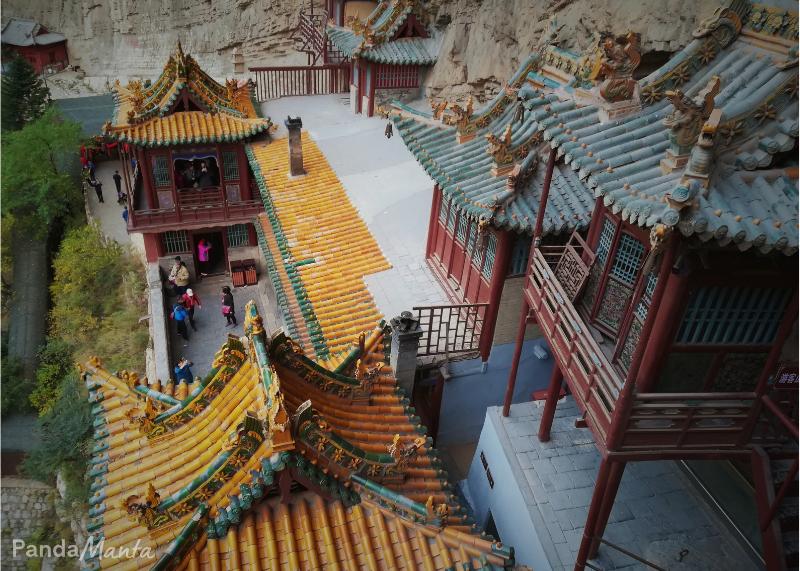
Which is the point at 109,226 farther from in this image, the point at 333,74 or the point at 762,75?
the point at 762,75

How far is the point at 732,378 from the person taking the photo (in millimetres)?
9398

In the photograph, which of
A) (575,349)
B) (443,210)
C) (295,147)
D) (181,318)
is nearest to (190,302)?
(181,318)

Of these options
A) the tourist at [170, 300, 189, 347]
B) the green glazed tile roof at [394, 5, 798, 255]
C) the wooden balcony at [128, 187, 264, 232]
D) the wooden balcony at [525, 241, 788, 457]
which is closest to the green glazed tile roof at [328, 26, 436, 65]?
the wooden balcony at [128, 187, 264, 232]

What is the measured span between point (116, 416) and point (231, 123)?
15037 mm

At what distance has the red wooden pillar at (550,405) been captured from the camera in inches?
468

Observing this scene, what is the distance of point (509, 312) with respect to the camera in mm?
14008

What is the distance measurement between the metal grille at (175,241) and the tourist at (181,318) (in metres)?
3.41

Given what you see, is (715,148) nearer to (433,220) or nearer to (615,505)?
(615,505)

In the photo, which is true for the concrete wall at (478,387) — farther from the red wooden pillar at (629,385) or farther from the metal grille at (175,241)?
the metal grille at (175,241)

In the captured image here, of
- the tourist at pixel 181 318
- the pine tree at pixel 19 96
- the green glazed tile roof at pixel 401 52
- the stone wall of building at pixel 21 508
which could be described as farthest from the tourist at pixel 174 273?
the pine tree at pixel 19 96

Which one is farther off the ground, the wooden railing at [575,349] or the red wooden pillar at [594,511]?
the wooden railing at [575,349]

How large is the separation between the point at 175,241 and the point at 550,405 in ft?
57.2

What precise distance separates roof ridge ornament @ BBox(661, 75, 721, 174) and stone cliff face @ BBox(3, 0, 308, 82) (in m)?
40.7

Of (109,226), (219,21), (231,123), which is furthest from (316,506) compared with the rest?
(219,21)
